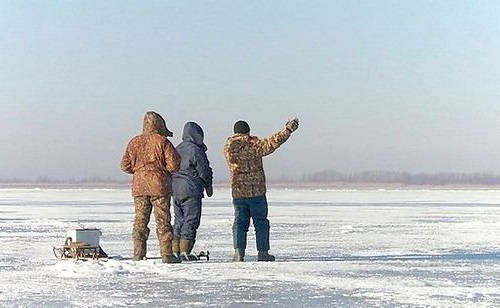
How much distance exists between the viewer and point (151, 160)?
29.2 ft

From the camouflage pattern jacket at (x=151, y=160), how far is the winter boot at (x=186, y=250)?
2.54ft

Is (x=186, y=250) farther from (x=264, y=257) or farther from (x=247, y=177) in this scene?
(x=247, y=177)

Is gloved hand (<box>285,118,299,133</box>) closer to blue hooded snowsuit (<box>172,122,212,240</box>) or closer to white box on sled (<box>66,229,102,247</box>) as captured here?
blue hooded snowsuit (<box>172,122,212,240</box>)

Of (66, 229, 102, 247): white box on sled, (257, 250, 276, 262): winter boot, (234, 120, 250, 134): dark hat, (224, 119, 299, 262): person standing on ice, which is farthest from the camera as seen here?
(234, 120, 250, 134): dark hat

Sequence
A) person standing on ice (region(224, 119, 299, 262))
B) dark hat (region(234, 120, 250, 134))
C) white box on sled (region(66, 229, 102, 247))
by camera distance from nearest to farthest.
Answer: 1. white box on sled (region(66, 229, 102, 247))
2. person standing on ice (region(224, 119, 299, 262))
3. dark hat (region(234, 120, 250, 134))

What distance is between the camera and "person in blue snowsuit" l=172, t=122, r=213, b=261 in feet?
30.8

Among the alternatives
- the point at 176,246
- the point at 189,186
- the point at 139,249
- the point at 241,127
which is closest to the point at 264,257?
the point at 176,246

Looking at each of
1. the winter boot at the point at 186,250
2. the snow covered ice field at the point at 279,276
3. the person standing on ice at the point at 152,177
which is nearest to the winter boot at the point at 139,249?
the person standing on ice at the point at 152,177

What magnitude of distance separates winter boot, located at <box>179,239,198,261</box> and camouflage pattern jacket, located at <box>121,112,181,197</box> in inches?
30.5

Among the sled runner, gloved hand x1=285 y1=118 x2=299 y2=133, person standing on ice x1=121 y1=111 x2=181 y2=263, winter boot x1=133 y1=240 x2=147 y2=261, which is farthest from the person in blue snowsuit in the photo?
gloved hand x1=285 y1=118 x2=299 y2=133

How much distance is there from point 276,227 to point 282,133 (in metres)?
7.73

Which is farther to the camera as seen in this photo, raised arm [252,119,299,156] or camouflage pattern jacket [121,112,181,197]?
raised arm [252,119,299,156]

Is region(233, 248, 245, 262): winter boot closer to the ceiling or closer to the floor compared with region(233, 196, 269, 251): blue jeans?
closer to the floor

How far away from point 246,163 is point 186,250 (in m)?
1.28
